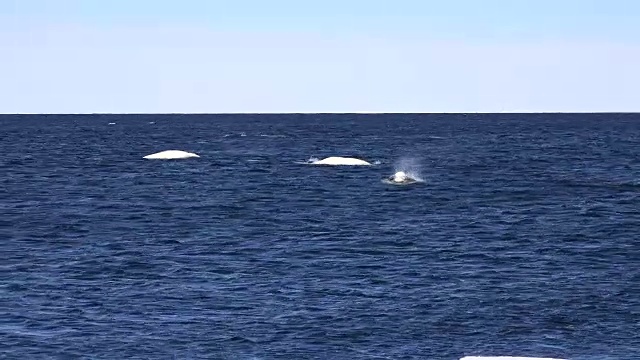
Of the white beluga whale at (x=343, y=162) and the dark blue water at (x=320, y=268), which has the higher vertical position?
the white beluga whale at (x=343, y=162)

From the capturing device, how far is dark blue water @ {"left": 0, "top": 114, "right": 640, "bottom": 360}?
35.9m

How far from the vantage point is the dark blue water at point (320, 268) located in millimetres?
35938

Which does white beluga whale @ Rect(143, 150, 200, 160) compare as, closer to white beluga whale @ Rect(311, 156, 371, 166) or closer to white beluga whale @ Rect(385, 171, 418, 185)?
white beluga whale @ Rect(311, 156, 371, 166)

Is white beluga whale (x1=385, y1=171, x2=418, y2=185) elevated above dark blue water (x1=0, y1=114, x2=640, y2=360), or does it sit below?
Answer: above

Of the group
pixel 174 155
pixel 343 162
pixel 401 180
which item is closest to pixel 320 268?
pixel 401 180

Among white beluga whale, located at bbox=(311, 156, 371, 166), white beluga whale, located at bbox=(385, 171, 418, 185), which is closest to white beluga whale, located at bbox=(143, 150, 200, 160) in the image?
white beluga whale, located at bbox=(311, 156, 371, 166)

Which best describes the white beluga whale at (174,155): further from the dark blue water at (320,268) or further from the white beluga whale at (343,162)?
the dark blue water at (320,268)

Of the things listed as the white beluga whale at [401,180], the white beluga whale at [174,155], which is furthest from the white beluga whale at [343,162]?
the white beluga whale at [401,180]

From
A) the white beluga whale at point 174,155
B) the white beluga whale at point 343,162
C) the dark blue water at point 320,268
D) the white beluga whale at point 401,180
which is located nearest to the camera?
the dark blue water at point 320,268

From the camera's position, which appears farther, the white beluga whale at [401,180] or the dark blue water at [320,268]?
the white beluga whale at [401,180]

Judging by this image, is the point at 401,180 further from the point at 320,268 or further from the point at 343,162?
the point at 320,268

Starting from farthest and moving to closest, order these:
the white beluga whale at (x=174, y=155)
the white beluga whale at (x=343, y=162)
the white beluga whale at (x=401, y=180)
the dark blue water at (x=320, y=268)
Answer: the white beluga whale at (x=174, y=155), the white beluga whale at (x=343, y=162), the white beluga whale at (x=401, y=180), the dark blue water at (x=320, y=268)

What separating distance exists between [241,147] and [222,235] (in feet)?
370

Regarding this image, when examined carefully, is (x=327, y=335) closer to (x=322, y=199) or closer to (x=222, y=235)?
(x=222, y=235)
